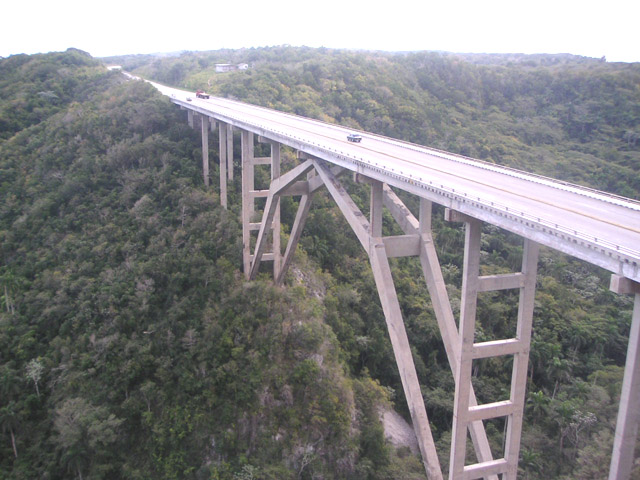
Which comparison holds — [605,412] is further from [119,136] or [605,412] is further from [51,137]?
[51,137]

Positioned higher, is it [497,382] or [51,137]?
[51,137]

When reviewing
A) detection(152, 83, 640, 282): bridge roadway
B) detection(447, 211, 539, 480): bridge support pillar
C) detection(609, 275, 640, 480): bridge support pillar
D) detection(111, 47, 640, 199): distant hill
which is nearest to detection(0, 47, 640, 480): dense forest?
detection(447, 211, 539, 480): bridge support pillar

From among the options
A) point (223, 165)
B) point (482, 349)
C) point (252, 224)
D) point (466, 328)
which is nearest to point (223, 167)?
point (223, 165)

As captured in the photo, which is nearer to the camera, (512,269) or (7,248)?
(7,248)

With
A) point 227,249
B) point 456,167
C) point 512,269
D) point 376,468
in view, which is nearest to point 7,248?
point 227,249

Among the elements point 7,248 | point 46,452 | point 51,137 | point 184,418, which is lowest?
point 46,452

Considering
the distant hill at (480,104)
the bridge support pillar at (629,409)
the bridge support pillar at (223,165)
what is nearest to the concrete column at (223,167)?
the bridge support pillar at (223,165)

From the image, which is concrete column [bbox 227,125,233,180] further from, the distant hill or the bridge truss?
the distant hill

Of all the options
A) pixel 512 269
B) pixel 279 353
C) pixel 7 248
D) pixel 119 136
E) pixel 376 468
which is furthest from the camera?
pixel 119 136

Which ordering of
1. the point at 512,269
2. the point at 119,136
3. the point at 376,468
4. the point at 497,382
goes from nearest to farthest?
the point at 376,468, the point at 497,382, the point at 512,269, the point at 119,136
